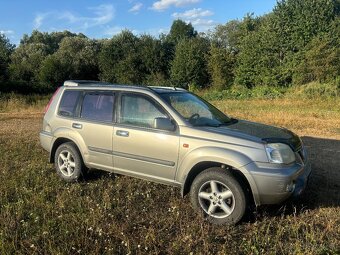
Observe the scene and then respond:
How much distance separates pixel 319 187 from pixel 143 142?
2.98 metres

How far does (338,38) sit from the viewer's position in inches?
1283

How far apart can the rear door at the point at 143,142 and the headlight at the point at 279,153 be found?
1.23 m

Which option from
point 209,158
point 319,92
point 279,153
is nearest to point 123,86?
point 209,158

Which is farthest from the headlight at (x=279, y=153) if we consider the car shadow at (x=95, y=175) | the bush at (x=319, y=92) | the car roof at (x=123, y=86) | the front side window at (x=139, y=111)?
the bush at (x=319, y=92)

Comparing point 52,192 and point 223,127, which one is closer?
point 223,127

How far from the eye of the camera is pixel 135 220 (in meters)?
4.93

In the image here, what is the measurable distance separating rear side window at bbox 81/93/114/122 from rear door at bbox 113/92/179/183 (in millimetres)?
215

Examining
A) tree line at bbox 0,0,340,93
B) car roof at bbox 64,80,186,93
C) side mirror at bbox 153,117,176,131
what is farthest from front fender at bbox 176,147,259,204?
tree line at bbox 0,0,340,93

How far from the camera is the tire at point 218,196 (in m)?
4.71

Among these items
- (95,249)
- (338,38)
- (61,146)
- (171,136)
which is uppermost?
(338,38)

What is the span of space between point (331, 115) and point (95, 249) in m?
13.7

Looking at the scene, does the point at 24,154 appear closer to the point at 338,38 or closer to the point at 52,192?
the point at 52,192

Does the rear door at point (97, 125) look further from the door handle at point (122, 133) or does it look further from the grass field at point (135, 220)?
the grass field at point (135, 220)

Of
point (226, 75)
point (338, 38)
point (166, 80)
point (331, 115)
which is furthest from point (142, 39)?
point (331, 115)
